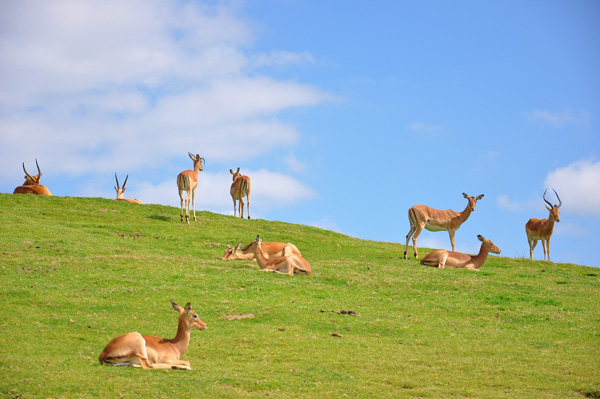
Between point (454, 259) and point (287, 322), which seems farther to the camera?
point (454, 259)

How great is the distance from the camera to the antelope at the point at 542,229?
98.8ft

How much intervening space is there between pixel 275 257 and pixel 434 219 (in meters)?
8.46

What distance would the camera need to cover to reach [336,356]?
11.6 meters

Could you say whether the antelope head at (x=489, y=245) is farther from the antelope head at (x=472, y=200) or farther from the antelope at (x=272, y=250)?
the antelope at (x=272, y=250)

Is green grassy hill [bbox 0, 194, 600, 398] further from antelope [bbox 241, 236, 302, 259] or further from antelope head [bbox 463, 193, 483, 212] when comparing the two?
antelope head [bbox 463, 193, 483, 212]

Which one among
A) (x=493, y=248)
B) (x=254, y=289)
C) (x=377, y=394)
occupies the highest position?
(x=493, y=248)

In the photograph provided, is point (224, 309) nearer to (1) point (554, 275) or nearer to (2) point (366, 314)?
(2) point (366, 314)

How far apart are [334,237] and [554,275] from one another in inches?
403

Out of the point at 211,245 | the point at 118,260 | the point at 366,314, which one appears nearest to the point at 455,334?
the point at 366,314

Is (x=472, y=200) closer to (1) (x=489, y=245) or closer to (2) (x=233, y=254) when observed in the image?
(1) (x=489, y=245)

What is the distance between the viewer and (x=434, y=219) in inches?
1033

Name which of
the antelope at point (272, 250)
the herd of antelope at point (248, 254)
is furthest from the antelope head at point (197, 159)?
the antelope at point (272, 250)

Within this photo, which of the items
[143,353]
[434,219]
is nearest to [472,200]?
[434,219]

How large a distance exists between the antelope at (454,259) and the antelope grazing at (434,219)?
243cm
